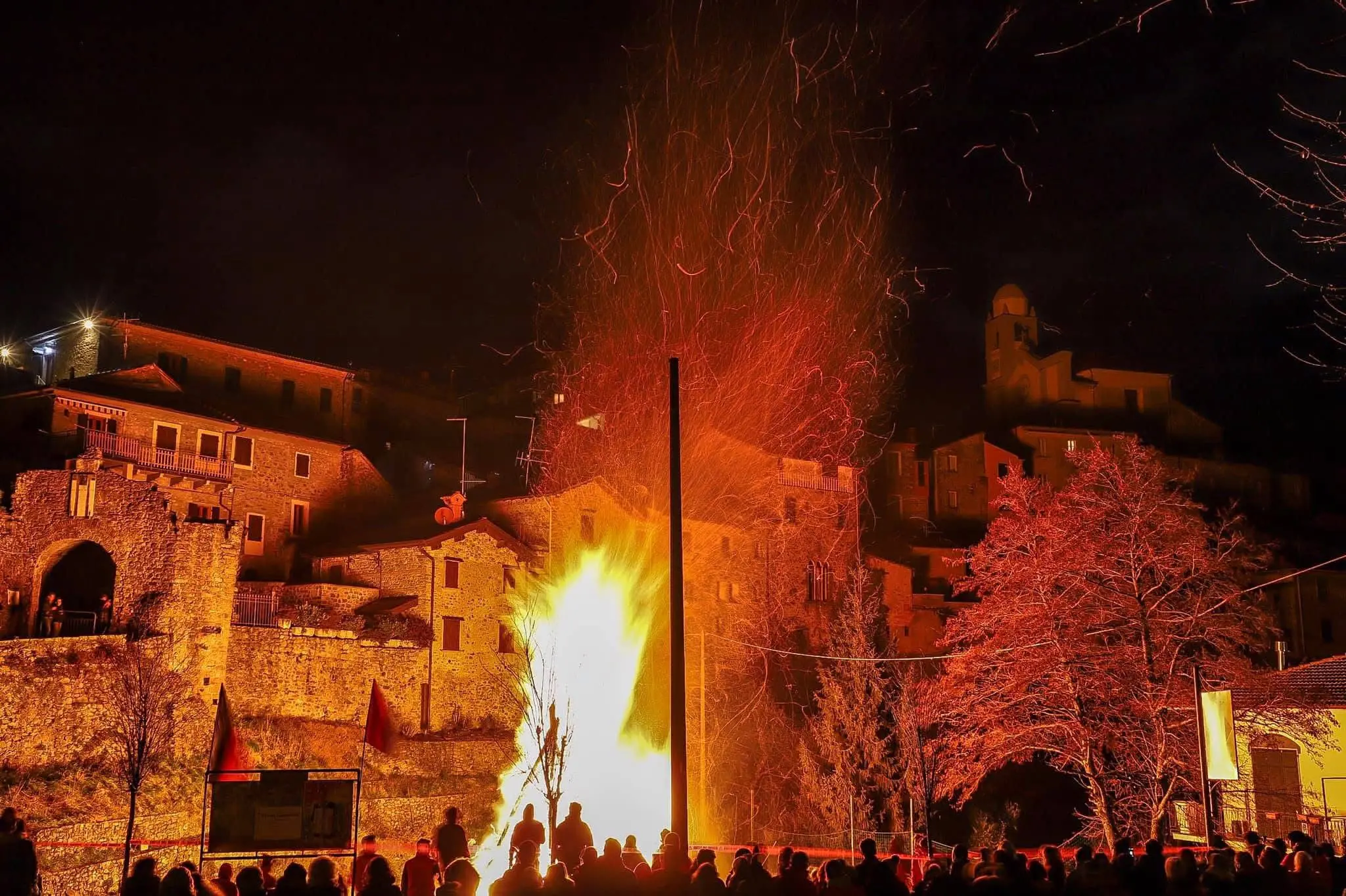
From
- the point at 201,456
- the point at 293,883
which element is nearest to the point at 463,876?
the point at 293,883

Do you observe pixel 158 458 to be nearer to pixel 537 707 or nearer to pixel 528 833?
pixel 537 707

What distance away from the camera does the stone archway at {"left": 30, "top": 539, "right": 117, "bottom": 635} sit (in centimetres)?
3497

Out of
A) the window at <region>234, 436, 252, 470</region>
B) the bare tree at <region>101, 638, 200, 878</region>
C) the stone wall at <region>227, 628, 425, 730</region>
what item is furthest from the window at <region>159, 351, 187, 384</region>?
the bare tree at <region>101, 638, 200, 878</region>

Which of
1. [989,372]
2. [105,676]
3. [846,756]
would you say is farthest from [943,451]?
[105,676]

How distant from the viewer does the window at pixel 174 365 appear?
47594 millimetres

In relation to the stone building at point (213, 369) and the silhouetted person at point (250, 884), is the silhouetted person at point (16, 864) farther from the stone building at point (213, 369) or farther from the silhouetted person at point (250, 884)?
the stone building at point (213, 369)

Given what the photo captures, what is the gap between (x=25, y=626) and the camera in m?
33.9

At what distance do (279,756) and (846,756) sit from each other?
18.3 metres

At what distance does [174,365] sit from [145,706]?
67.6 feet

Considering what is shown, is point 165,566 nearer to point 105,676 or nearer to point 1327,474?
point 105,676

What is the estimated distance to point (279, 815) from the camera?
13.6m

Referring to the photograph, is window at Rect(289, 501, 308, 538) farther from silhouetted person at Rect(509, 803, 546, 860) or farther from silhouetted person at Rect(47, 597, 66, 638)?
silhouetted person at Rect(509, 803, 546, 860)

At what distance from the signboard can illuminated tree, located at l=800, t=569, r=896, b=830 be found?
26.9 metres

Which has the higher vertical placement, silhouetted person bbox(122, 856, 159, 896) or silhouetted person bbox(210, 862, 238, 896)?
silhouetted person bbox(122, 856, 159, 896)
